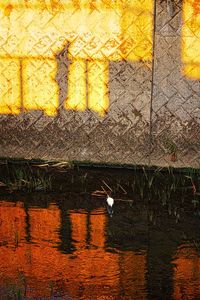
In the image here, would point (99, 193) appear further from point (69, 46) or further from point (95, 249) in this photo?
point (69, 46)

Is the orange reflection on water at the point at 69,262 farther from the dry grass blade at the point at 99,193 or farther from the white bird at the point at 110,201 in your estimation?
the dry grass blade at the point at 99,193

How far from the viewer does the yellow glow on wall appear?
760cm

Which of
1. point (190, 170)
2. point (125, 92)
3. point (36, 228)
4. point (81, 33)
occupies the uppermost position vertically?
point (81, 33)

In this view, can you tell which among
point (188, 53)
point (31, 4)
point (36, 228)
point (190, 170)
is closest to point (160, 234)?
point (36, 228)

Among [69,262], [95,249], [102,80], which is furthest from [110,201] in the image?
[102,80]

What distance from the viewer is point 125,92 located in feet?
25.8

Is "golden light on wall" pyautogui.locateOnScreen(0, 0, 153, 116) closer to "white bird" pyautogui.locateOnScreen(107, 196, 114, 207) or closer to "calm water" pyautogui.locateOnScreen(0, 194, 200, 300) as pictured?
"calm water" pyautogui.locateOnScreen(0, 194, 200, 300)

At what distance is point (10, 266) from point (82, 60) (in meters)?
3.96

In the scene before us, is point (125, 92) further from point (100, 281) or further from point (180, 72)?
point (100, 281)

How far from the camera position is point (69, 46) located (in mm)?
7957

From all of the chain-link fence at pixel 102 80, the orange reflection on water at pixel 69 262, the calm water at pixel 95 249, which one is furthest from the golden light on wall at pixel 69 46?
the orange reflection on water at pixel 69 262

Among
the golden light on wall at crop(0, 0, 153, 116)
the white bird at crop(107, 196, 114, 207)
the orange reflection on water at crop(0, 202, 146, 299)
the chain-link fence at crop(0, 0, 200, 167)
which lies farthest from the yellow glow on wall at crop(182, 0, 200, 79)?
the orange reflection on water at crop(0, 202, 146, 299)

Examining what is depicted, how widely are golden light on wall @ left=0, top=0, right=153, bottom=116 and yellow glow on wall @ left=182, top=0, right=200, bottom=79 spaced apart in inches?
16.5

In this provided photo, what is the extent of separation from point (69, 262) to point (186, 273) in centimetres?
86
